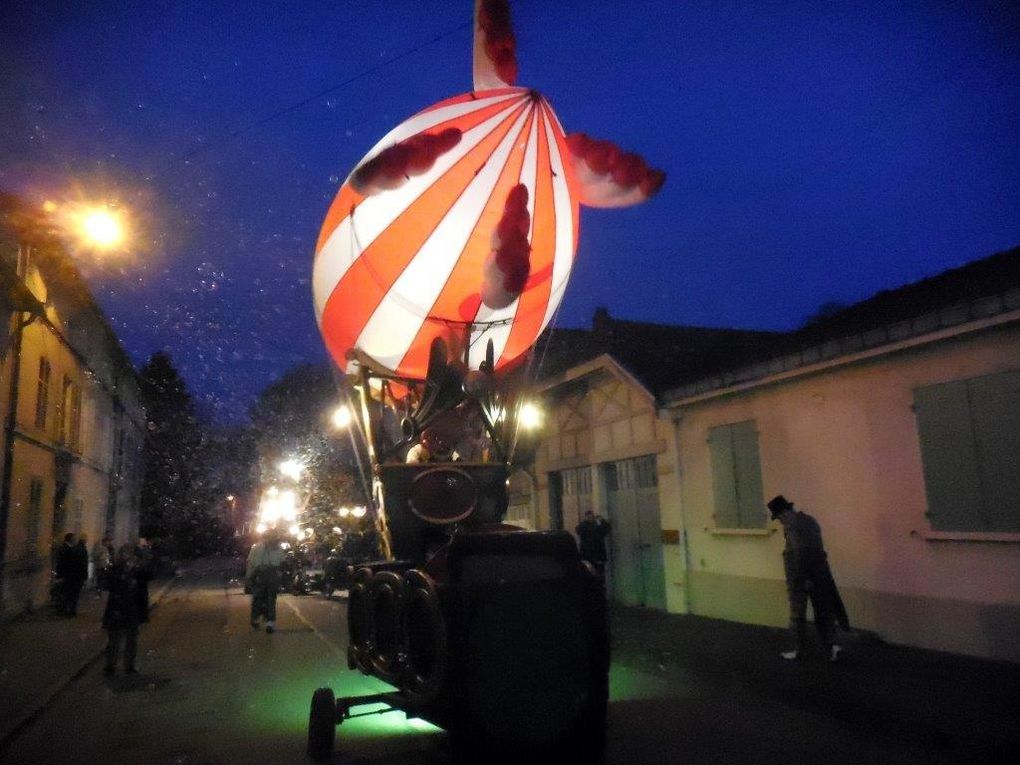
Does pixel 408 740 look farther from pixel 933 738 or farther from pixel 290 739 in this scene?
pixel 933 738

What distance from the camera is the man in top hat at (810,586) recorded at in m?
8.75

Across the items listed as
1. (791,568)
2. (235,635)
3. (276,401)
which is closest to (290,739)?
(791,568)

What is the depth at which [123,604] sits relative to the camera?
971cm

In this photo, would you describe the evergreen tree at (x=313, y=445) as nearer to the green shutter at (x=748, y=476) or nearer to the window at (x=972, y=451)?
the green shutter at (x=748, y=476)

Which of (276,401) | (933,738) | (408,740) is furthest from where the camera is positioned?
(276,401)

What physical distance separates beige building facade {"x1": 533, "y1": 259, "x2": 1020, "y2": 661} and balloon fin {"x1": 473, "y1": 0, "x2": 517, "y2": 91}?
5773 mm

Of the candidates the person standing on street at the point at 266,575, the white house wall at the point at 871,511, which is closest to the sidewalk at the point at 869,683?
the white house wall at the point at 871,511

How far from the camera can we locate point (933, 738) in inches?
231

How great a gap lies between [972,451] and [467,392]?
5941 mm

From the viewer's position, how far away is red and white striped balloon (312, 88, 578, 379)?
21.5 feet

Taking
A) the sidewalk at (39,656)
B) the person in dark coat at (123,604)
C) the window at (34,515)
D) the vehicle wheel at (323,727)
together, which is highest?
the window at (34,515)

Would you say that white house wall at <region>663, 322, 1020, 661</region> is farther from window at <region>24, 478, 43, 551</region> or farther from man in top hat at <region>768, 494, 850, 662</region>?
window at <region>24, 478, 43, 551</region>

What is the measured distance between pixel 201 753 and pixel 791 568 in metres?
6.62

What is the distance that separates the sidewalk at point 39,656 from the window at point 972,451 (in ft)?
33.1
